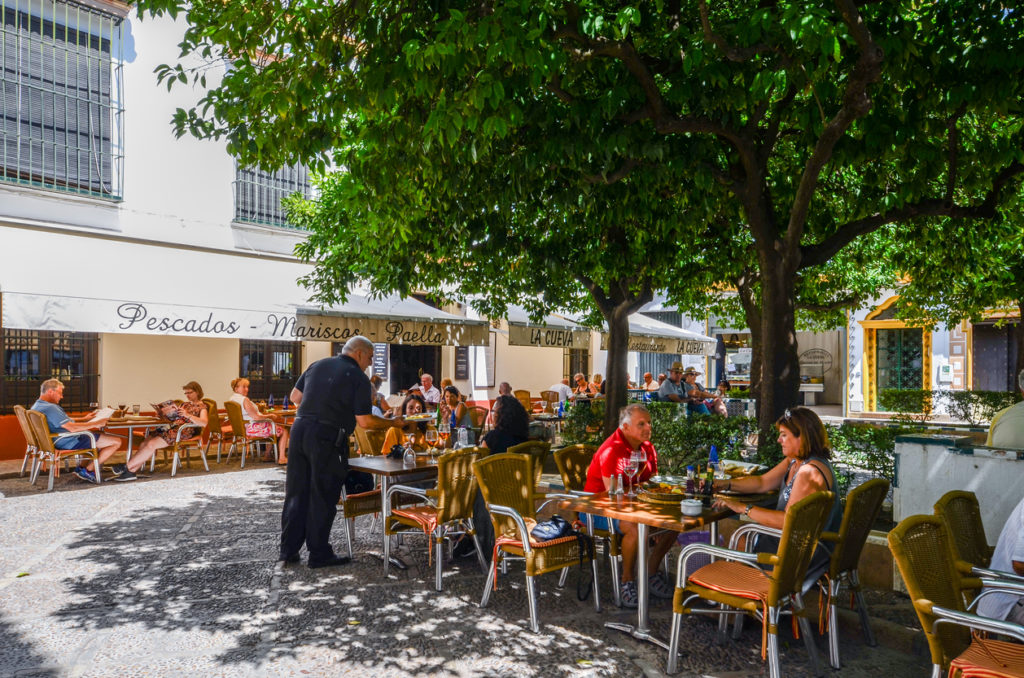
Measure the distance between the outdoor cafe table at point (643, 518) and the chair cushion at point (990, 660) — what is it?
149 cm

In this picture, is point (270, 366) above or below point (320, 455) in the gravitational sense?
above

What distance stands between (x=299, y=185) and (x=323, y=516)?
11625 mm

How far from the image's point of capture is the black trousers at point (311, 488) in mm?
6031

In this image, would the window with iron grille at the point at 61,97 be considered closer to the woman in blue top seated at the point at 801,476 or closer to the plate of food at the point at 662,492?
the plate of food at the point at 662,492

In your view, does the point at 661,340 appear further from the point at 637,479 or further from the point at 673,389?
the point at 637,479

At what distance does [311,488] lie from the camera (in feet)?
19.9

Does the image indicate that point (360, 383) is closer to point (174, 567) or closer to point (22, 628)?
point (174, 567)

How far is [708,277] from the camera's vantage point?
38.9 ft

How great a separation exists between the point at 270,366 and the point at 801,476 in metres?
12.6

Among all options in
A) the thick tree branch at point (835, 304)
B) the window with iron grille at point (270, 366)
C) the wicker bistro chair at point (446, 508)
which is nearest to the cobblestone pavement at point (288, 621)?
the wicker bistro chair at point (446, 508)

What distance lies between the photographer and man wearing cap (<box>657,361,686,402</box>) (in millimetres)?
14203

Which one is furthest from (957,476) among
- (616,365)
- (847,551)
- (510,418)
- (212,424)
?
(212,424)

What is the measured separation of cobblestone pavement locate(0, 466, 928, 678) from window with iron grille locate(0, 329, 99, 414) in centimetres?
571

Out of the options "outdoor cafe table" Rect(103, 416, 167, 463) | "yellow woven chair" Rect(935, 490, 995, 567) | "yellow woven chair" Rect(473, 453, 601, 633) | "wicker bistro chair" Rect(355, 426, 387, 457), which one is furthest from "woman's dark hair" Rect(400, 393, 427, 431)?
"yellow woven chair" Rect(935, 490, 995, 567)
